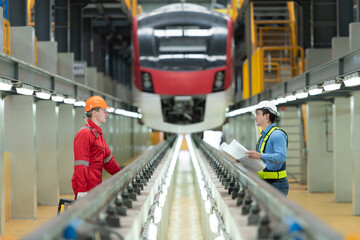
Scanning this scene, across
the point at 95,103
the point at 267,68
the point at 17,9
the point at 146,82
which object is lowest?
the point at 95,103

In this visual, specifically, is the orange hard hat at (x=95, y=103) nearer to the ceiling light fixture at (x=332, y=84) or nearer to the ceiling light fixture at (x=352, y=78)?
the ceiling light fixture at (x=352, y=78)

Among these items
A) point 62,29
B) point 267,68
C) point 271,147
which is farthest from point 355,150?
point 62,29

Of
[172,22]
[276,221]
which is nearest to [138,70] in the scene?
[172,22]

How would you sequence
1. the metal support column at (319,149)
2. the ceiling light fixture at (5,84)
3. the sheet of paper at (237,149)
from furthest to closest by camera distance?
the metal support column at (319,149), the ceiling light fixture at (5,84), the sheet of paper at (237,149)

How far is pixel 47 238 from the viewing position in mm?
2229

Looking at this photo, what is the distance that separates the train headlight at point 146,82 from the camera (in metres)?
14.0

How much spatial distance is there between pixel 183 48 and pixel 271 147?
9.35 m

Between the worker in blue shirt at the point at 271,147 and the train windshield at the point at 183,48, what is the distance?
902 cm

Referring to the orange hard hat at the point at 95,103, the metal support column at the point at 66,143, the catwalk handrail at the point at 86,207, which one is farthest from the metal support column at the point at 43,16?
the orange hard hat at the point at 95,103

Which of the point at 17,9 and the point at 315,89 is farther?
the point at 17,9

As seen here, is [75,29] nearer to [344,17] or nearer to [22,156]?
[344,17]

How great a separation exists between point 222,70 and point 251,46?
343cm

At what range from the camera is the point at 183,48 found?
551 inches

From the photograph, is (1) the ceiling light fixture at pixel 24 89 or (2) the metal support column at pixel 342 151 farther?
(2) the metal support column at pixel 342 151
